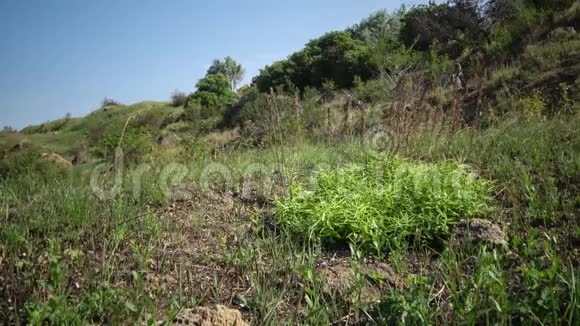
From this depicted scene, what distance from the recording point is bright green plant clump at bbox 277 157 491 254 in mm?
2230

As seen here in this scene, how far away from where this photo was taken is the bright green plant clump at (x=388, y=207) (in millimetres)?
2230

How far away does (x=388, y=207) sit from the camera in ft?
7.99

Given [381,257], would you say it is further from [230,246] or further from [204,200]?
[204,200]

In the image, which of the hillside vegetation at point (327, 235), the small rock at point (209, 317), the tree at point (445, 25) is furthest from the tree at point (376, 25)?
the small rock at point (209, 317)

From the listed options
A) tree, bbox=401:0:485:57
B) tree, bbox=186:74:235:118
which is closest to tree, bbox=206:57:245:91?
tree, bbox=186:74:235:118

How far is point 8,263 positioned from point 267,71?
25.6 m

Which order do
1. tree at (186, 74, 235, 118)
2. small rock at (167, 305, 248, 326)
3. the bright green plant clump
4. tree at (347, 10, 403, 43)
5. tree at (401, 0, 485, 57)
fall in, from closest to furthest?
small rock at (167, 305, 248, 326), the bright green plant clump, tree at (401, 0, 485, 57), tree at (347, 10, 403, 43), tree at (186, 74, 235, 118)

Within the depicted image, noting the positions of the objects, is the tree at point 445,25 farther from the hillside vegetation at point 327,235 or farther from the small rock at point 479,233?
the small rock at point 479,233

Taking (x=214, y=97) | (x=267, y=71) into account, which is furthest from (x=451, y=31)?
(x=214, y=97)
